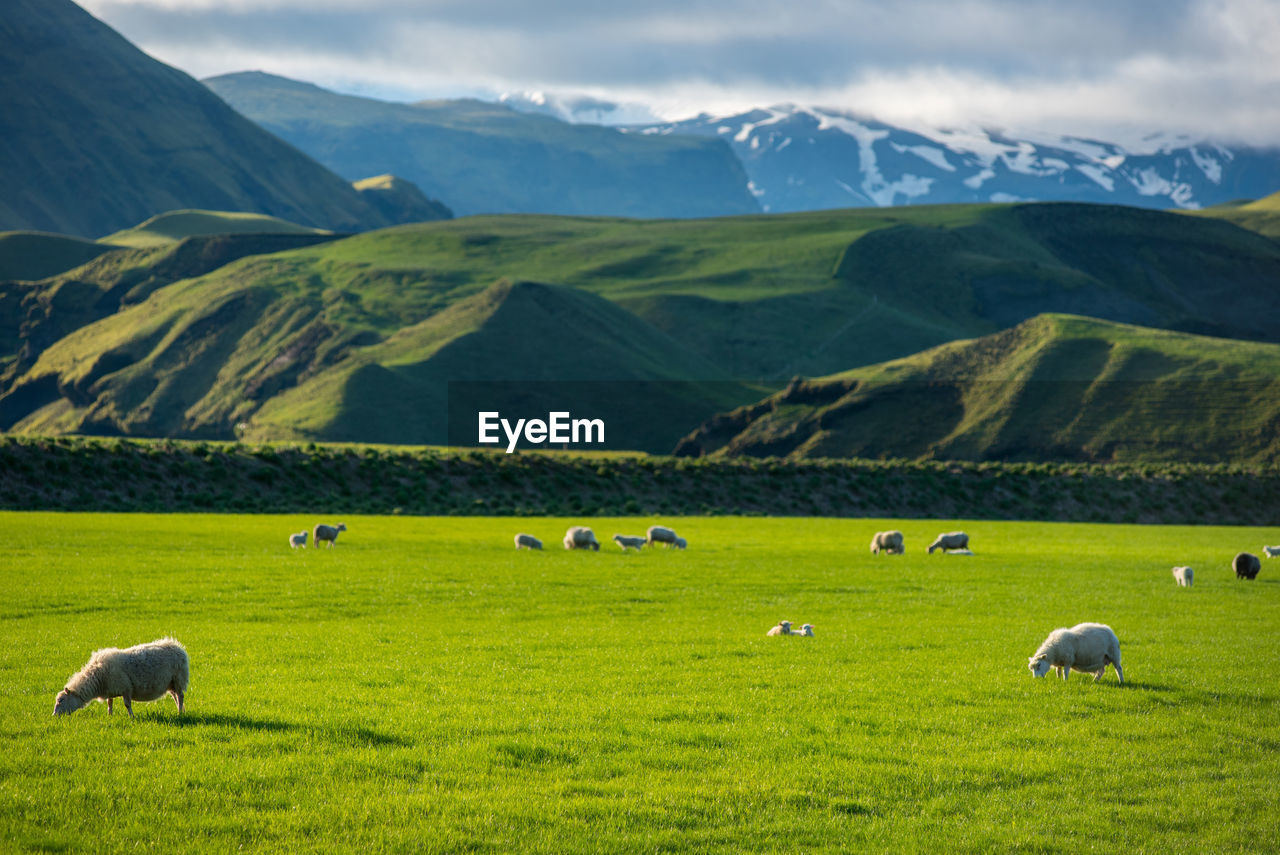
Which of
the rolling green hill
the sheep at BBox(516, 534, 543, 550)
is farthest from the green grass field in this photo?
the rolling green hill

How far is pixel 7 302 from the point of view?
197 metres

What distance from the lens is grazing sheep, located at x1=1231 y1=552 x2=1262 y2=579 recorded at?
33.1 m

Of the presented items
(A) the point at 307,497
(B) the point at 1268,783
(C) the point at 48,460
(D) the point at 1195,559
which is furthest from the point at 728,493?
(B) the point at 1268,783

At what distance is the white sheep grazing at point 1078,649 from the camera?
17.6m

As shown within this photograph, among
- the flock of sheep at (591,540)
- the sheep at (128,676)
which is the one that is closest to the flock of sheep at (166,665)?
the sheep at (128,676)

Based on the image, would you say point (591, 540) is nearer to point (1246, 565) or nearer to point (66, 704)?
point (1246, 565)

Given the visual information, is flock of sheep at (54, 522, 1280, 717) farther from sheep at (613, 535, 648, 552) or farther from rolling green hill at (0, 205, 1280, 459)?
rolling green hill at (0, 205, 1280, 459)

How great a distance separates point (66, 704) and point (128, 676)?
77 centimetres

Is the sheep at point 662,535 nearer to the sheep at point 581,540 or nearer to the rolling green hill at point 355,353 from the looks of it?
the sheep at point 581,540

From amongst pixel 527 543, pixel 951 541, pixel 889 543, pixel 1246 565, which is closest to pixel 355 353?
pixel 527 543

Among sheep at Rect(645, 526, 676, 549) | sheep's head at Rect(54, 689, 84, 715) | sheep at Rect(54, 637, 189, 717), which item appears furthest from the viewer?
sheep at Rect(645, 526, 676, 549)

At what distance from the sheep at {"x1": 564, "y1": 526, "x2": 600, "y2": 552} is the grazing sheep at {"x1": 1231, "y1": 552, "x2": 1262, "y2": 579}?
21850 mm

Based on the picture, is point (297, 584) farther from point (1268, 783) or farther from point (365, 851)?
point (1268, 783)

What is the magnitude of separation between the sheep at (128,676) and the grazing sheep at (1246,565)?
102 feet
